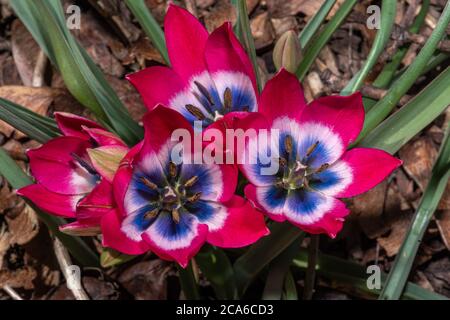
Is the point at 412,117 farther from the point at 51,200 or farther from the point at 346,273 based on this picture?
the point at 51,200

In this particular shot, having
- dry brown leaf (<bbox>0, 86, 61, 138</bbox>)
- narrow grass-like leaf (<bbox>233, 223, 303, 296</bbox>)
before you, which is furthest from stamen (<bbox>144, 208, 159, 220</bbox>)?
dry brown leaf (<bbox>0, 86, 61, 138</bbox>)

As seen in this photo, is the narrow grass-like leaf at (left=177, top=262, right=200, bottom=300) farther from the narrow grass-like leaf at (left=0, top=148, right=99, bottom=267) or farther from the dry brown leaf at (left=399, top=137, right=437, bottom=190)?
the dry brown leaf at (left=399, top=137, right=437, bottom=190)

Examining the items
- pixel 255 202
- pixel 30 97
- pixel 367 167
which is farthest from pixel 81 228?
pixel 30 97

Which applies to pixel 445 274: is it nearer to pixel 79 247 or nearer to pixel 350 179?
pixel 350 179

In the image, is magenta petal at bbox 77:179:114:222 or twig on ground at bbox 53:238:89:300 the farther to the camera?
twig on ground at bbox 53:238:89:300

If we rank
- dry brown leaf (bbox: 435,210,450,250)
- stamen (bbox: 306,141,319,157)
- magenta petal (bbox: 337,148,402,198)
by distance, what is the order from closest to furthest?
magenta petal (bbox: 337,148,402,198)
stamen (bbox: 306,141,319,157)
dry brown leaf (bbox: 435,210,450,250)

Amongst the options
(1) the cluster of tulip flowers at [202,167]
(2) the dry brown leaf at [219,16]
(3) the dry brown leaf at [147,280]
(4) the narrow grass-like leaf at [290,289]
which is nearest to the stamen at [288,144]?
(1) the cluster of tulip flowers at [202,167]

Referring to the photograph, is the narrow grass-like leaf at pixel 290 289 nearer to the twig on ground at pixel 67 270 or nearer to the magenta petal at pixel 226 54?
the twig on ground at pixel 67 270

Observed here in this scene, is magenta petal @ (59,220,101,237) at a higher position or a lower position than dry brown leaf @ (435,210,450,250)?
higher
